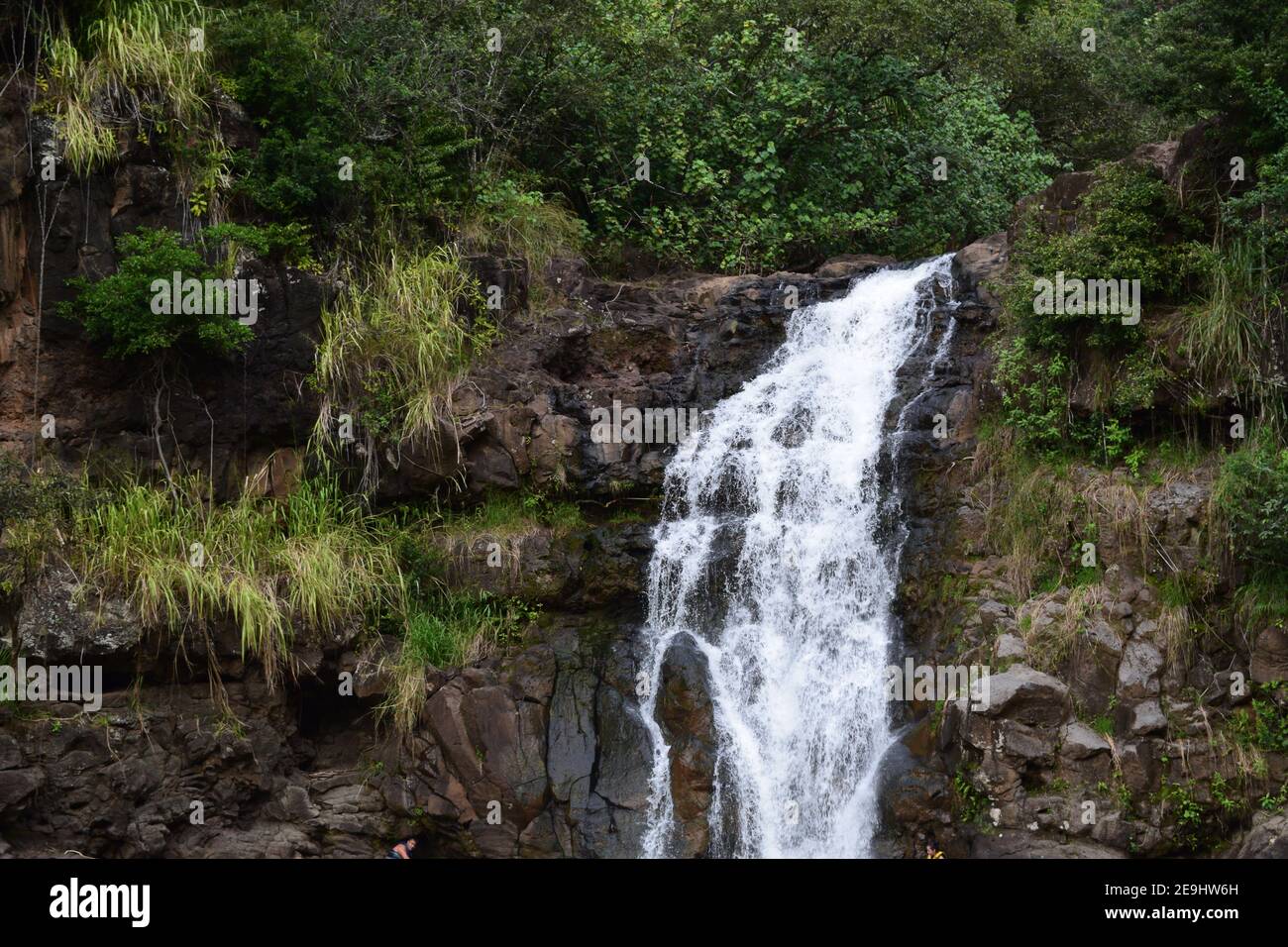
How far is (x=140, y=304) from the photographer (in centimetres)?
1269

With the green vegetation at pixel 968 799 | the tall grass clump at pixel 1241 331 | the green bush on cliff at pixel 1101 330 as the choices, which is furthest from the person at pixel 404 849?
the tall grass clump at pixel 1241 331

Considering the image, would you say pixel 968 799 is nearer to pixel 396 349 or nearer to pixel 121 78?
pixel 396 349

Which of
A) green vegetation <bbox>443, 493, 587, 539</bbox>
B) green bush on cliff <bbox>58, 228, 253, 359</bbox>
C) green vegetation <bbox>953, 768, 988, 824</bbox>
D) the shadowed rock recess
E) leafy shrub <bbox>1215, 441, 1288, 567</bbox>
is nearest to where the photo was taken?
leafy shrub <bbox>1215, 441, 1288, 567</bbox>

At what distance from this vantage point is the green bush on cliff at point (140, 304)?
1259cm

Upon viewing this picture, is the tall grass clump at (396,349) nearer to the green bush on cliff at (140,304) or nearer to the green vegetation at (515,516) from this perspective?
the green vegetation at (515,516)

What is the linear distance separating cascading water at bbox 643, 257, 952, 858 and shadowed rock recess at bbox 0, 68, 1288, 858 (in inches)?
8.8

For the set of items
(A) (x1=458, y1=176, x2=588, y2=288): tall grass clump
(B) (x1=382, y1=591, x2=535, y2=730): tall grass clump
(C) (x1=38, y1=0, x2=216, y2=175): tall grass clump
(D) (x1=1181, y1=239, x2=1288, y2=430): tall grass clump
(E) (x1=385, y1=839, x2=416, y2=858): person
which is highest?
(C) (x1=38, y1=0, x2=216, y2=175): tall grass clump

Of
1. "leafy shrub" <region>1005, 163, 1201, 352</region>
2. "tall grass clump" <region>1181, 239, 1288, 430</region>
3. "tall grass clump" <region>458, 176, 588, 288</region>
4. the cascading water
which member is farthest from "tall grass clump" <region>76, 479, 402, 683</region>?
"tall grass clump" <region>1181, 239, 1288, 430</region>

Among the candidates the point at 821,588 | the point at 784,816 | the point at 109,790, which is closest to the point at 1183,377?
the point at 821,588

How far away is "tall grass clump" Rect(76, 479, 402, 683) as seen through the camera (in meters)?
12.0

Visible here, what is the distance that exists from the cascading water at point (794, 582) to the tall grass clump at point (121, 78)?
21.5ft

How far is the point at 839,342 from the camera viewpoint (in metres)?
14.5

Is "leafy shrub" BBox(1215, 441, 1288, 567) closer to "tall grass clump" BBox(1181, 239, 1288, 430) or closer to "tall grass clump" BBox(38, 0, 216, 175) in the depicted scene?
"tall grass clump" BBox(1181, 239, 1288, 430)

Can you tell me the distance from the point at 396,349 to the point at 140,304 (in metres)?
2.61
